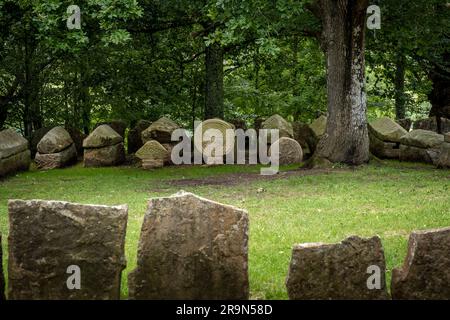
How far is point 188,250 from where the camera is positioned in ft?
20.3

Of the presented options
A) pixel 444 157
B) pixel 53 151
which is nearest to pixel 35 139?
pixel 53 151

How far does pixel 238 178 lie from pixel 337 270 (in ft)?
36.5

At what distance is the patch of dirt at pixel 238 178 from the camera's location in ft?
53.7

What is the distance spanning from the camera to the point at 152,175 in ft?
60.2

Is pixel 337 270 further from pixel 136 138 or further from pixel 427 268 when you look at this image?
pixel 136 138

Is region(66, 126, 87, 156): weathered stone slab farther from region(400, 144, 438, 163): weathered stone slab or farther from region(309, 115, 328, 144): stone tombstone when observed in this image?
region(400, 144, 438, 163): weathered stone slab

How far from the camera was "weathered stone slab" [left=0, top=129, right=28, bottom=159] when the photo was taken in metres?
18.4

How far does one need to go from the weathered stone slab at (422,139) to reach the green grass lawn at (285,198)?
3.07ft

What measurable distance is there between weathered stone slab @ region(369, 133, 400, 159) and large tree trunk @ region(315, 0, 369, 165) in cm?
246

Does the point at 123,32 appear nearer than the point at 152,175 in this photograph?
Yes

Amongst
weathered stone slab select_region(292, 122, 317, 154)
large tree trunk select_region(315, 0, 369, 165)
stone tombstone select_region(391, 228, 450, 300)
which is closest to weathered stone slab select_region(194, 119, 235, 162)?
weathered stone slab select_region(292, 122, 317, 154)
